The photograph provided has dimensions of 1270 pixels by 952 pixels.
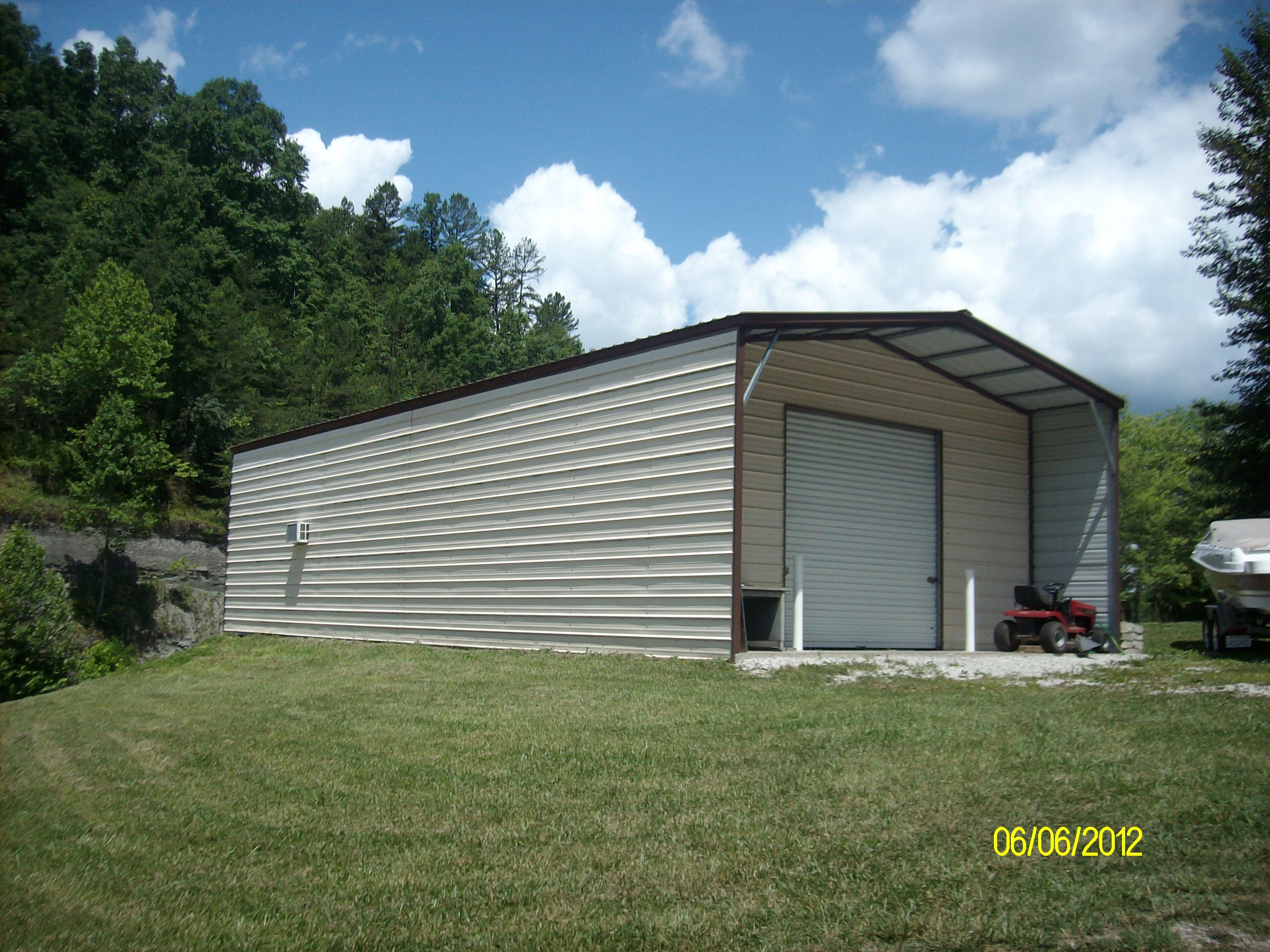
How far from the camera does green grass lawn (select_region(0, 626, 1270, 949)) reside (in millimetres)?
3486

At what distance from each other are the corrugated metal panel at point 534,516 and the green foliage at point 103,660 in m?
5.25

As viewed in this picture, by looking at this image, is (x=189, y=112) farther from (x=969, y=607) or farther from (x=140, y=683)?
(x=969, y=607)

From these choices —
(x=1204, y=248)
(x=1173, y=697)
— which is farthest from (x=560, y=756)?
(x=1204, y=248)

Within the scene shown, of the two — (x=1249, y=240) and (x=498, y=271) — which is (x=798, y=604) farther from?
(x=498, y=271)

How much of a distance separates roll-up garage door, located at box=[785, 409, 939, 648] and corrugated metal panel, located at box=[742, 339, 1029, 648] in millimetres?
229

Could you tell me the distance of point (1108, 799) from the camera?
4.61 metres

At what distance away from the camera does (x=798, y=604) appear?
37.8 feet

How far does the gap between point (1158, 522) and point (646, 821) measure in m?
40.3

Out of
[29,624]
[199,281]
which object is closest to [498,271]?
[199,281]

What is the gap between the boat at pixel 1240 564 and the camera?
11.4 meters

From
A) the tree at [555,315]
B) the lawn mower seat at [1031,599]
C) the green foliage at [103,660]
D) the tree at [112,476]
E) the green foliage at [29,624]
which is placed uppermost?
the tree at [555,315]

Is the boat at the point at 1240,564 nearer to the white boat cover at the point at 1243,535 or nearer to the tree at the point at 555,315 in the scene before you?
the white boat cover at the point at 1243,535

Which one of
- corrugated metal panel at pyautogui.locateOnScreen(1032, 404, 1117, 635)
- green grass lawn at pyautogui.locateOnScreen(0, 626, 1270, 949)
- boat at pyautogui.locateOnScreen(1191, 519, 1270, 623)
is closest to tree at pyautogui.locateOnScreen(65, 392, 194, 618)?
green grass lawn at pyautogui.locateOnScreen(0, 626, 1270, 949)

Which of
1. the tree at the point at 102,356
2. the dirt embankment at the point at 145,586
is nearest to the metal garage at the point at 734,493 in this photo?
the dirt embankment at the point at 145,586
